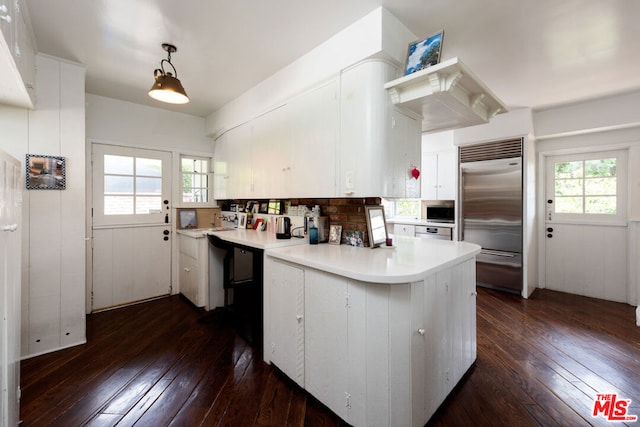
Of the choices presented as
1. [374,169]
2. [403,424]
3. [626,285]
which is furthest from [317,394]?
[626,285]

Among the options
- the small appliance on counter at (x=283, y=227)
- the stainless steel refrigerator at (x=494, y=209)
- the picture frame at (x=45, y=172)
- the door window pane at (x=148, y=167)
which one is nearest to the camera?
the picture frame at (x=45, y=172)

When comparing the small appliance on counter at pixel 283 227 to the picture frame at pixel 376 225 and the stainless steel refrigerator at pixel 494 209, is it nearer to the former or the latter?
the picture frame at pixel 376 225

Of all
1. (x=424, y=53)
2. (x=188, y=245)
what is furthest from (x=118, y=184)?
(x=424, y=53)

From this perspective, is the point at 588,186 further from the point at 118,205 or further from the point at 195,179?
the point at 118,205

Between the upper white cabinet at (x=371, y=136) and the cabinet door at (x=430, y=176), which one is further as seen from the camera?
the cabinet door at (x=430, y=176)

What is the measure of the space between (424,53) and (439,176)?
322 centimetres

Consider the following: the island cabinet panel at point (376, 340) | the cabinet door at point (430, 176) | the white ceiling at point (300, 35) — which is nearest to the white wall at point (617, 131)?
the white ceiling at point (300, 35)

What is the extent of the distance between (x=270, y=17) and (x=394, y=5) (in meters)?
0.89

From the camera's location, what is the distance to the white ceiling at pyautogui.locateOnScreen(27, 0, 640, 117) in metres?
1.86

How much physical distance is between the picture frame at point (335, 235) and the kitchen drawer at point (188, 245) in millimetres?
1786

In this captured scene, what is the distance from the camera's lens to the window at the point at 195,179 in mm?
4012

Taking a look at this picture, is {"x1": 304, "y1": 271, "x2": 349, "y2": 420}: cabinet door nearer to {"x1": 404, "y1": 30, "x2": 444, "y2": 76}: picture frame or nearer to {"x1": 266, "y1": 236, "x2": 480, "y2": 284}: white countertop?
{"x1": 266, "y1": 236, "x2": 480, "y2": 284}: white countertop

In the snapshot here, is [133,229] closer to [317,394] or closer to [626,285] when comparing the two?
[317,394]

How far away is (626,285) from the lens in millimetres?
3543
